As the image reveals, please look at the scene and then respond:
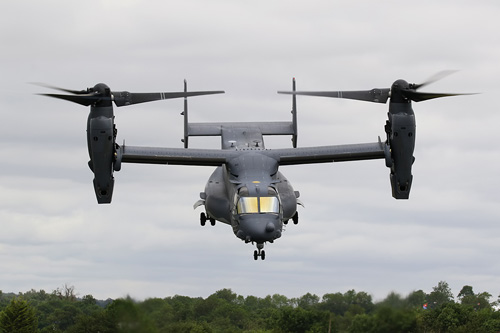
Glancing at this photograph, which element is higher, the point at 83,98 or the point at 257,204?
the point at 83,98

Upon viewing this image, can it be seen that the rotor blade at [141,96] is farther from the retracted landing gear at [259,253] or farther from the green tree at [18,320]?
the green tree at [18,320]

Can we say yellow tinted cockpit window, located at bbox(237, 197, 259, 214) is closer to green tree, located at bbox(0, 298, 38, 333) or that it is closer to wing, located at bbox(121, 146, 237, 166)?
wing, located at bbox(121, 146, 237, 166)

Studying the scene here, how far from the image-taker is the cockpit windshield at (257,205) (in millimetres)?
42938

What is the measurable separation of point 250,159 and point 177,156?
11.2ft

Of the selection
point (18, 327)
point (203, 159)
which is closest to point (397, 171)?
point (203, 159)

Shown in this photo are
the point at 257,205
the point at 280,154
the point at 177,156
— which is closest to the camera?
the point at 257,205

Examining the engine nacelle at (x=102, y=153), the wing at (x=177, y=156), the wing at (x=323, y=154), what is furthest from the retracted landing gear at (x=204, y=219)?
the engine nacelle at (x=102, y=153)

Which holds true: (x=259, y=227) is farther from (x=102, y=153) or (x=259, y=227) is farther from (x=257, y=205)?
(x=102, y=153)

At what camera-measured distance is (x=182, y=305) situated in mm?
40344

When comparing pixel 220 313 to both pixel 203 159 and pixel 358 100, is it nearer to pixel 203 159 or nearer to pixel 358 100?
pixel 203 159

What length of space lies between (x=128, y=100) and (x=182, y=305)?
951 centimetres

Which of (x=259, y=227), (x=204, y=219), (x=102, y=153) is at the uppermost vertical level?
(x=102, y=153)

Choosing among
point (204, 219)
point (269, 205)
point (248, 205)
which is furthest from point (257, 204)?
point (204, 219)

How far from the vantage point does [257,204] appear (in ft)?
141
